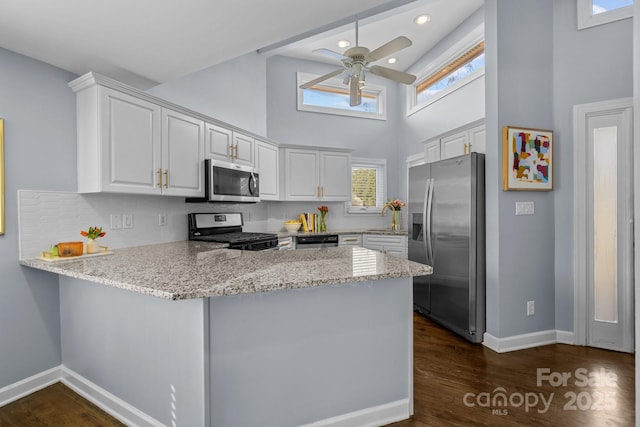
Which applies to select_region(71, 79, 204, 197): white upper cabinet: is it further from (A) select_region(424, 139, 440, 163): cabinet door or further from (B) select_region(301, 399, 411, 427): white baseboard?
(A) select_region(424, 139, 440, 163): cabinet door

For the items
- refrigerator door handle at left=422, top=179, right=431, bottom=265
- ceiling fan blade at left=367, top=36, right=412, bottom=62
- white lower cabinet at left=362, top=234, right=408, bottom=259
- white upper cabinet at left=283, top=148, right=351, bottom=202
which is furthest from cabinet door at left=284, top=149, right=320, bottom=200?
ceiling fan blade at left=367, top=36, right=412, bottom=62

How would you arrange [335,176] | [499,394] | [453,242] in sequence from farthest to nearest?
[335,176], [453,242], [499,394]

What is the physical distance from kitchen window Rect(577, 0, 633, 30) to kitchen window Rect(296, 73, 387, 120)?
113 inches

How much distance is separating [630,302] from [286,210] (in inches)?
153

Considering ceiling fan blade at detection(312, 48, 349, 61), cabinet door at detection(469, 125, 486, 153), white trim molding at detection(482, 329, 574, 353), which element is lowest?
white trim molding at detection(482, 329, 574, 353)

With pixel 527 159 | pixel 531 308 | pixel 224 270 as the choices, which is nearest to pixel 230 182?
pixel 224 270

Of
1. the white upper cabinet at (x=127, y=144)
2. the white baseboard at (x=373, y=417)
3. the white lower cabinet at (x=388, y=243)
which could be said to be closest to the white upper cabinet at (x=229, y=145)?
the white upper cabinet at (x=127, y=144)

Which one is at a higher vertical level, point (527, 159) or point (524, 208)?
point (527, 159)

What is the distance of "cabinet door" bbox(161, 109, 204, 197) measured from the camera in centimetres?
269

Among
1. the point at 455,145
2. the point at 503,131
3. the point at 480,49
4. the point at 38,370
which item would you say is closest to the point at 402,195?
the point at 455,145

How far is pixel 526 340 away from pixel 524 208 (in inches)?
45.6

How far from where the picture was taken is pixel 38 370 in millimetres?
2186

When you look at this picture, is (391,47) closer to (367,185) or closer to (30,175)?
(30,175)

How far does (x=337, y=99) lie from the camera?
Result: 17.2ft
